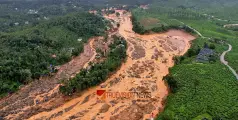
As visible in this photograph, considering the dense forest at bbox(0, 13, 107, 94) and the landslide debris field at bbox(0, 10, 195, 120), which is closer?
the landslide debris field at bbox(0, 10, 195, 120)

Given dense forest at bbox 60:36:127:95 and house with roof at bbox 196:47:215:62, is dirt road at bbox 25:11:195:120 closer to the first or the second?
dense forest at bbox 60:36:127:95

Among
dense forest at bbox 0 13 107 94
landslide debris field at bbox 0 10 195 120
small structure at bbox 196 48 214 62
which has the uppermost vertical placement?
dense forest at bbox 0 13 107 94

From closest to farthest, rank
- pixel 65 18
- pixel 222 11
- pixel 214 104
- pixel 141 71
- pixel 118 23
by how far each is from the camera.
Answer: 1. pixel 214 104
2. pixel 141 71
3. pixel 65 18
4. pixel 118 23
5. pixel 222 11

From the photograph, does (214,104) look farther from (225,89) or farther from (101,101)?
(101,101)

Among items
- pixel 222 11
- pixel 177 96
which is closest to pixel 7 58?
pixel 177 96

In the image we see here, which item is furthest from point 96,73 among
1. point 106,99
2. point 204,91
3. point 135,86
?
point 204,91

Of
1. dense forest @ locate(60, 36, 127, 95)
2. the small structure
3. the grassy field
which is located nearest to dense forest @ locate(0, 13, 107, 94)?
dense forest @ locate(60, 36, 127, 95)

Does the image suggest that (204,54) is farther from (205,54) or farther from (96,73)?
(96,73)
